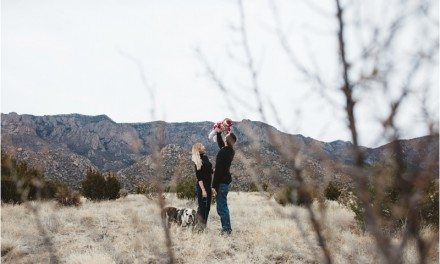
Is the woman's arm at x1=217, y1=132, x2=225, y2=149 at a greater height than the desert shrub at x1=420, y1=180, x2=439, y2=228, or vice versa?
the woman's arm at x1=217, y1=132, x2=225, y2=149

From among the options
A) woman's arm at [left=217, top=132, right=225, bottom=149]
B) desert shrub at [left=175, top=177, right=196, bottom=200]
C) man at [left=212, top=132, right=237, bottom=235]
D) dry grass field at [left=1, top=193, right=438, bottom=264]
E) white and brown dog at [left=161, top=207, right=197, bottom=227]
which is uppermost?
woman's arm at [left=217, top=132, right=225, bottom=149]

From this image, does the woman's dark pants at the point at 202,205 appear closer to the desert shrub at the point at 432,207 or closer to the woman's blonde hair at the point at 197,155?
the woman's blonde hair at the point at 197,155

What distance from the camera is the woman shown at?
262 inches

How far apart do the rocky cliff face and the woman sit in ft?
0.74

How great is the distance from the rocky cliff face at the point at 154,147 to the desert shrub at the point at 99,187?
74 cm

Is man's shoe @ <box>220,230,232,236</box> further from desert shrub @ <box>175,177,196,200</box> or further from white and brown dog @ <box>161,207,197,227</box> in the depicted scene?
desert shrub @ <box>175,177,196,200</box>

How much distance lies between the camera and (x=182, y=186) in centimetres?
1266

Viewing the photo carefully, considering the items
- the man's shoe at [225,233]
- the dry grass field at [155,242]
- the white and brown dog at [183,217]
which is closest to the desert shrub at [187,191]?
the dry grass field at [155,242]

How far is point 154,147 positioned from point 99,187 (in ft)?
37.6

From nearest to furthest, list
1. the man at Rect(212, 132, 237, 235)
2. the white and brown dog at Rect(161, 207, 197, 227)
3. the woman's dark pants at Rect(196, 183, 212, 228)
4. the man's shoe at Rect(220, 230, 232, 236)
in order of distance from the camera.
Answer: the man at Rect(212, 132, 237, 235) → the man's shoe at Rect(220, 230, 232, 236) → the woman's dark pants at Rect(196, 183, 212, 228) → the white and brown dog at Rect(161, 207, 197, 227)

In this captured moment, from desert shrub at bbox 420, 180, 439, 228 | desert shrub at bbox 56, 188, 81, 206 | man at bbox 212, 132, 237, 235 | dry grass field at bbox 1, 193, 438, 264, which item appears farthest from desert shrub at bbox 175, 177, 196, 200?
desert shrub at bbox 420, 180, 439, 228

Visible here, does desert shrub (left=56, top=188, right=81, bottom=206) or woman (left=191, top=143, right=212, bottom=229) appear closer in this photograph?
woman (left=191, top=143, right=212, bottom=229)

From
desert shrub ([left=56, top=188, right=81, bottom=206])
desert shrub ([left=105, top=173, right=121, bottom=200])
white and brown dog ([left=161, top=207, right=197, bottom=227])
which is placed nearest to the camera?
white and brown dog ([left=161, top=207, right=197, bottom=227])

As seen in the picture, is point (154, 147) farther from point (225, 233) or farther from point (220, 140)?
point (225, 233)
